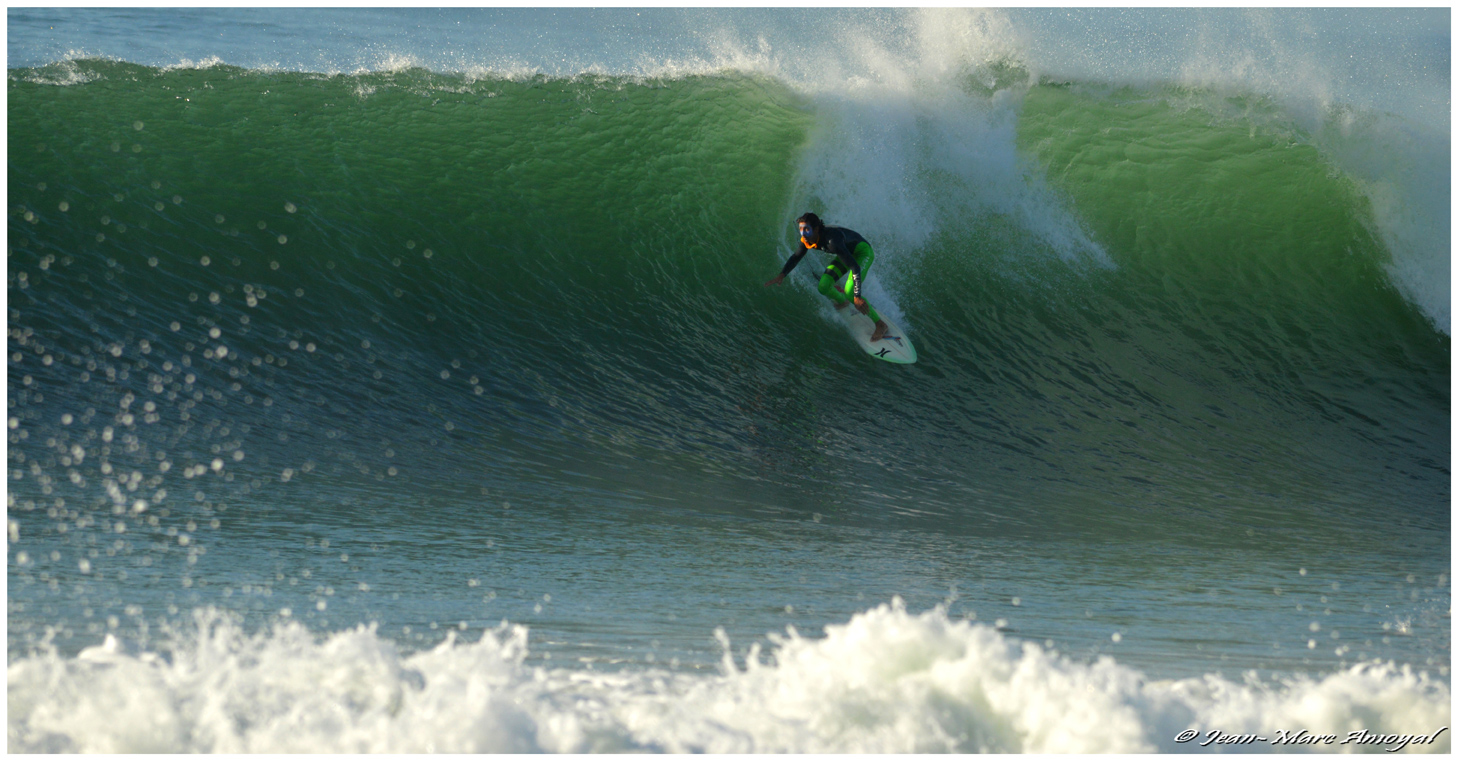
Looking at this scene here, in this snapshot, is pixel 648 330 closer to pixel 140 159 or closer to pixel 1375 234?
pixel 140 159

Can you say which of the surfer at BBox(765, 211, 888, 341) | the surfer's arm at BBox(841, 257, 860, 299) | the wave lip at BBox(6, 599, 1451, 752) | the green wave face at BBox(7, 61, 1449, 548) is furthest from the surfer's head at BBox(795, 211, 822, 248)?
the wave lip at BBox(6, 599, 1451, 752)

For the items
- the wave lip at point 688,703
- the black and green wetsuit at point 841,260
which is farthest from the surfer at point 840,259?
the wave lip at point 688,703

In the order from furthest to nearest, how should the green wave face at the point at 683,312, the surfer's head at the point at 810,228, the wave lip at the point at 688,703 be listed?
the surfer's head at the point at 810,228 < the green wave face at the point at 683,312 < the wave lip at the point at 688,703

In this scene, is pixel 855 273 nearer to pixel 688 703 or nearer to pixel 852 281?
pixel 852 281

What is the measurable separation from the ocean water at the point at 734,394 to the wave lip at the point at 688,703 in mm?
13

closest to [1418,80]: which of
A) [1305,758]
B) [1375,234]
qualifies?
[1375,234]

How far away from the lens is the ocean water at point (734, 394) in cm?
297

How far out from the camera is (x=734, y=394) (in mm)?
6359

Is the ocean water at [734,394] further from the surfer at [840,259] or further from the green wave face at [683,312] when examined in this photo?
the surfer at [840,259]

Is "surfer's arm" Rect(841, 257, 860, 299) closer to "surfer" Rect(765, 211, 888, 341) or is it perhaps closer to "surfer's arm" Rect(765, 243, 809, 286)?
"surfer" Rect(765, 211, 888, 341)

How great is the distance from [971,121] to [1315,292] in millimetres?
3512

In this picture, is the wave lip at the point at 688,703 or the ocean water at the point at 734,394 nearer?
the wave lip at the point at 688,703

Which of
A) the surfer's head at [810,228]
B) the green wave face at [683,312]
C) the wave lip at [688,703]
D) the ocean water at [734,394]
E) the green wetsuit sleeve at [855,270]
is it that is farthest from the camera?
the green wetsuit sleeve at [855,270]

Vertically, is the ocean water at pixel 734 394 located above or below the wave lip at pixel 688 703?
above
